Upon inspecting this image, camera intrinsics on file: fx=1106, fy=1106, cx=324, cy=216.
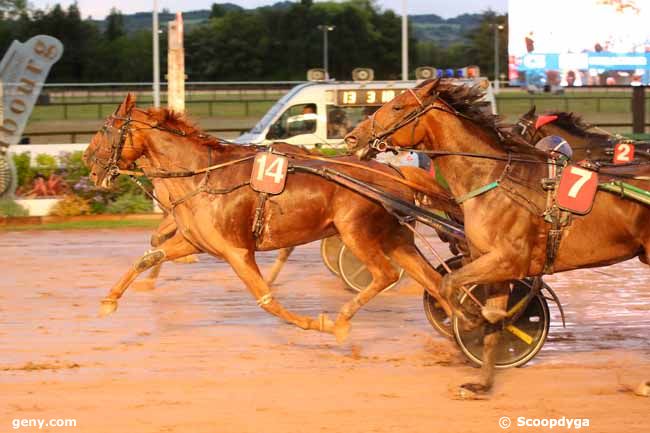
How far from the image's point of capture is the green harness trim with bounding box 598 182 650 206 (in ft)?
21.7

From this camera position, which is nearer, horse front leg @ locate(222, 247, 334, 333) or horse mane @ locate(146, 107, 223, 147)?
horse front leg @ locate(222, 247, 334, 333)

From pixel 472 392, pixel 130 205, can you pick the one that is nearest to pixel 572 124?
pixel 472 392

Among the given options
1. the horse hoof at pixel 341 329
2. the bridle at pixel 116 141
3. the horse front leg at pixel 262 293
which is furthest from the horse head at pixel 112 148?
the horse hoof at pixel 341 329

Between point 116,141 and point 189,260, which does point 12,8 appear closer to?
point 189,260

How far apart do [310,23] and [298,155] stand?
54066mm

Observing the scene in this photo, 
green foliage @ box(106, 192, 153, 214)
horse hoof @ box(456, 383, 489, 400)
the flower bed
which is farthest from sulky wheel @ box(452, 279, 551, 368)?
green foliage @ box(106, 192, 153, 214)

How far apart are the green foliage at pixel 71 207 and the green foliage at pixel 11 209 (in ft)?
1.47

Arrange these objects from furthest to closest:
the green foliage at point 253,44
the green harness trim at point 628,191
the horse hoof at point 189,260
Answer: the green foliage at point 253,44 → the horse hoof at point 189,260 → the green harness trim at point 628,191

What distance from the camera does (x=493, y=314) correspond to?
6.82 m

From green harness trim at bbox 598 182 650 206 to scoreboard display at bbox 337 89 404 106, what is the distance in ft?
34.1

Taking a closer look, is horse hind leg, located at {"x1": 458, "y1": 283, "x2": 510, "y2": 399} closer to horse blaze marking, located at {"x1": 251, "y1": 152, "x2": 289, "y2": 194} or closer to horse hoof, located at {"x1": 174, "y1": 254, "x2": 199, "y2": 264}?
horse blaze marking, located at {"x1": 251, "y1": 152, "x2": 289, "y2": 194}

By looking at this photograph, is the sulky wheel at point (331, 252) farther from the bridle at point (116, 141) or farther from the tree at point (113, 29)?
the tree at point (113, 29)
